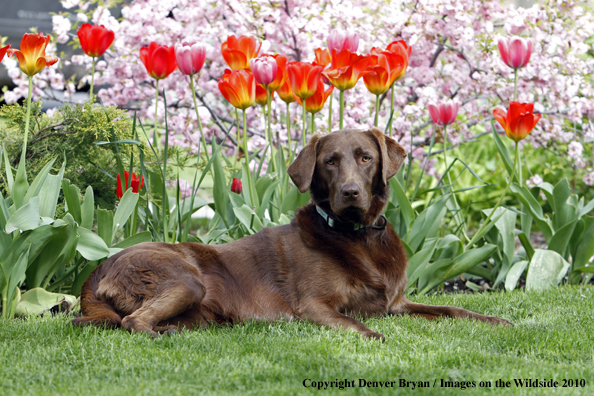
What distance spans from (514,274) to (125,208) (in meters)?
2.93

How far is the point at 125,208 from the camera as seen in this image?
12.7 feet

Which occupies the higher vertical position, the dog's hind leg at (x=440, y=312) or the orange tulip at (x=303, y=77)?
the orange tulip at (x=303, y=77)

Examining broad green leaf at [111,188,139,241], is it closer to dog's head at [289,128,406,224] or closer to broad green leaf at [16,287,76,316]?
broad green leaf at [16,287,76,316]

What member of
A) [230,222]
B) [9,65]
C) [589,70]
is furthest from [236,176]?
[589,70]

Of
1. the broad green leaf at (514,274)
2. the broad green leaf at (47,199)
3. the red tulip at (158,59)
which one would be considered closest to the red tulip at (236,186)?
the red tulip at (158,59)

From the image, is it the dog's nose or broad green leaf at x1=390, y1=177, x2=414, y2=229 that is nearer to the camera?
the dog's nose

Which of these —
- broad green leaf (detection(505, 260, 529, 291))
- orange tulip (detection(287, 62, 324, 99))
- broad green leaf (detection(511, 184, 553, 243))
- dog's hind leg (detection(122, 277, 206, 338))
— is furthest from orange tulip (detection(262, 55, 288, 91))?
broad green leaf (detection(505, 260, 529, 291))

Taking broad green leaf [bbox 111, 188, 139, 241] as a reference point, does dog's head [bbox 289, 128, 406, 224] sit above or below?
above

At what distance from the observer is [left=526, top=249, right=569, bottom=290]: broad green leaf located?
441 cm

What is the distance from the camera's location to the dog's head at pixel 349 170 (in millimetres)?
3219

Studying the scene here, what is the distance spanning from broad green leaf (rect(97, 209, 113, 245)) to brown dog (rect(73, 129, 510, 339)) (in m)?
0.56

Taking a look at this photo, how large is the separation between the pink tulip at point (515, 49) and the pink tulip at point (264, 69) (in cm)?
166

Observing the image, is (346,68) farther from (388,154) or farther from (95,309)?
(95,309)

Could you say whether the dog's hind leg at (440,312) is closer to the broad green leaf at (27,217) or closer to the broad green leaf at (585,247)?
→ the broad green leaf at (585,247)
